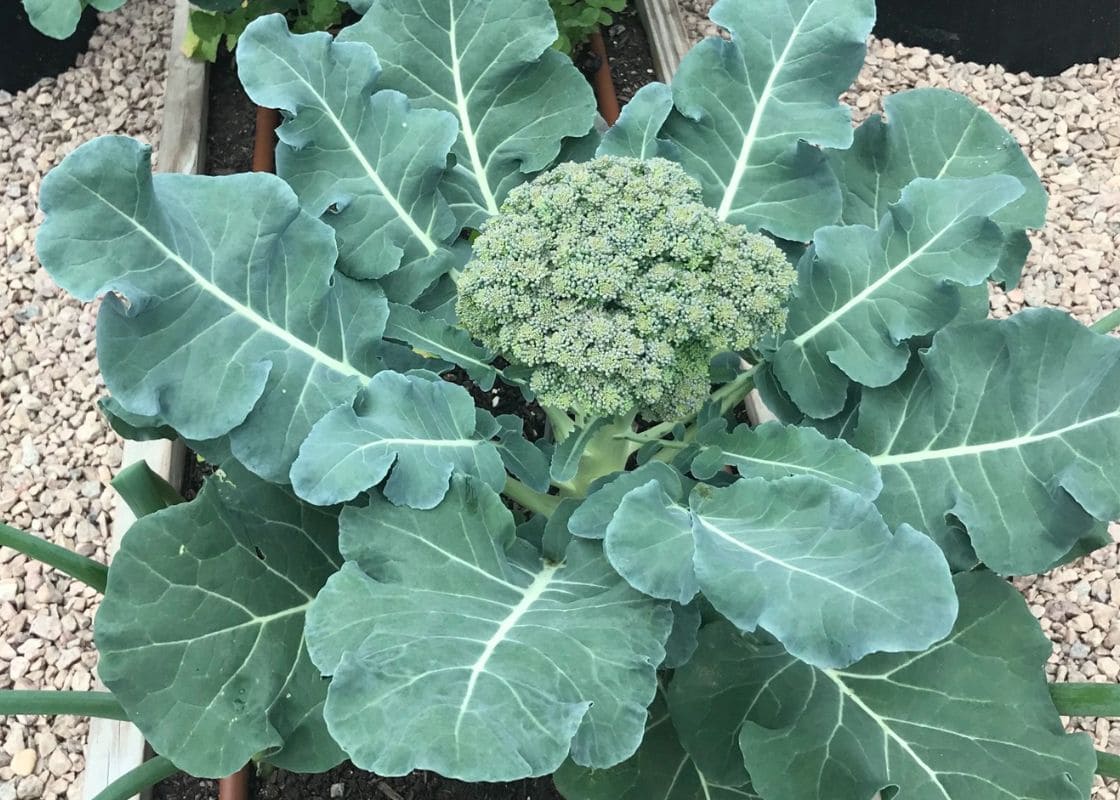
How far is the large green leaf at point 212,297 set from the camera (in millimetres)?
1079

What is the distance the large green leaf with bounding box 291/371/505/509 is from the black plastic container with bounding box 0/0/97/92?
1617 mm

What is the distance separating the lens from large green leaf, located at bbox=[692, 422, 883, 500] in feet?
3.65

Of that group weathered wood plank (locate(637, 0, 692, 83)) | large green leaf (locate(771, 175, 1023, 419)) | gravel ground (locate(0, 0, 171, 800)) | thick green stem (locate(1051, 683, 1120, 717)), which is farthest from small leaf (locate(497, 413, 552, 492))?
weathered wood plank (locate(637, 0, 692, 83))

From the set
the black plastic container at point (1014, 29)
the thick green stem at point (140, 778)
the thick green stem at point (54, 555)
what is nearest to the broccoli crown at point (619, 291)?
the thick green stem at point (54, 555)

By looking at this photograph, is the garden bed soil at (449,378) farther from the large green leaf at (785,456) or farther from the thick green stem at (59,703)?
the large green leaf at (785,456)

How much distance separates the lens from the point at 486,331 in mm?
1213

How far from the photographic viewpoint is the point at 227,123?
2072 mm

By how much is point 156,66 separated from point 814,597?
6.55ft

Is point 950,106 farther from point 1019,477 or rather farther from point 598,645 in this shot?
point 598,645

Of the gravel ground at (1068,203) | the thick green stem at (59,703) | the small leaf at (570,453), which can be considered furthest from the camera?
the gravel ground at (1068,203)

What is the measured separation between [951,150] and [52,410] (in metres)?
1.69

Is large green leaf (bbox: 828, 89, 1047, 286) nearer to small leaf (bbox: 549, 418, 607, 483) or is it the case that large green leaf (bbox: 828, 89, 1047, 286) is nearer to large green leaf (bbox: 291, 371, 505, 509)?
small leaf (bbox: 549, 418, 607, 483)

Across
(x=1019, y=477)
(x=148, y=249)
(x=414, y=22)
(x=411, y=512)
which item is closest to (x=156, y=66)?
(x=414, y=22)

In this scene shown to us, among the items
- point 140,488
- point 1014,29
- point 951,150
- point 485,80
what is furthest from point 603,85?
point 140,488
